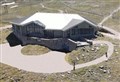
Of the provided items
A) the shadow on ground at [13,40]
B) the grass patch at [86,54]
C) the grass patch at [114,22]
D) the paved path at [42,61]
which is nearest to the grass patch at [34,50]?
the paved path at [42,61]

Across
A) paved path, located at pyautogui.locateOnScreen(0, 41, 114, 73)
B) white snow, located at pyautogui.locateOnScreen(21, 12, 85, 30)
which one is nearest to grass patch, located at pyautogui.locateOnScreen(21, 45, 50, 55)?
paved path, located at pyautogui.locateOnScreen(0, 41, 114, 73)

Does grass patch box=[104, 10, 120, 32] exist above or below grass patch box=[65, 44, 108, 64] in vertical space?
below

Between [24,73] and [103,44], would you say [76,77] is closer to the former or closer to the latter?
[24,73]

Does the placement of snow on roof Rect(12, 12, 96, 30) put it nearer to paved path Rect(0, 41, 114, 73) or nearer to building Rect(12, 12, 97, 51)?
building Rect(12, 12, 97, 51)

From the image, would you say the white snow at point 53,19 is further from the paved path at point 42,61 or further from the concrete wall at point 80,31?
the paved path at point 42,61

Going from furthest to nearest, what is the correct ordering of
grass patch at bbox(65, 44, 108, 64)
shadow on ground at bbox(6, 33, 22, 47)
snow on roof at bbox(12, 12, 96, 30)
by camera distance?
shadow on ground at bbox(6, 33, 22, 47) → snow on roof at bbox(12, 12, 96, 30) → grass patch at bbox(65, 44, 108, 64)

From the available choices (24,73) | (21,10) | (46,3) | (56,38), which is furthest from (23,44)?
(46,3)
